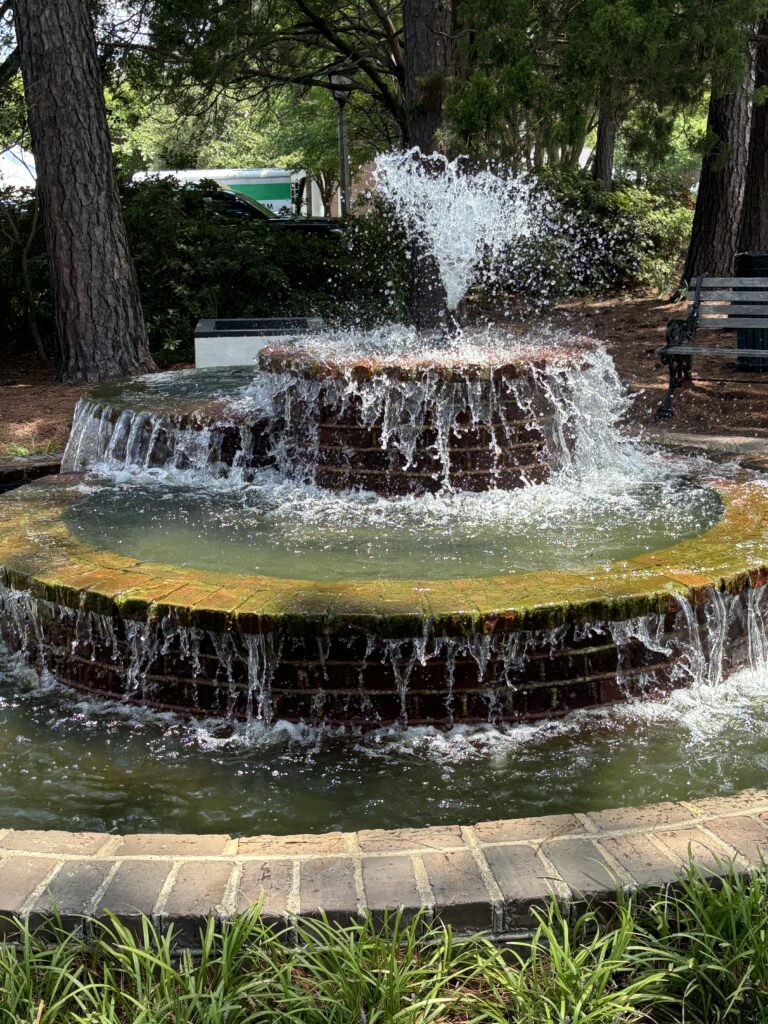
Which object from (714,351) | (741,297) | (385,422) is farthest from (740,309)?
(385,422)

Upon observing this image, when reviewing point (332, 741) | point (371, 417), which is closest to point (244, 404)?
point (371, 417)

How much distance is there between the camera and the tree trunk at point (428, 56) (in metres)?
11.1

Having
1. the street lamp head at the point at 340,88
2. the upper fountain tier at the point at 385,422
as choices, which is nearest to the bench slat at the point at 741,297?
the upper fountain tier at the point at 385,422

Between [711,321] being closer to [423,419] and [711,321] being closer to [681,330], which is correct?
[681,330]

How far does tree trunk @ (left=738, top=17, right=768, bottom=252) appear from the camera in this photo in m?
11.5

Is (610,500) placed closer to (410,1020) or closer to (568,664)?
(568,664)

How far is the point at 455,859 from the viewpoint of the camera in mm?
2543

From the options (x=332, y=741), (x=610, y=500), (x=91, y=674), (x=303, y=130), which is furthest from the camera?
(x=303, y=130)

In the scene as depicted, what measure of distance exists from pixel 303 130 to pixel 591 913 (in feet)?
107

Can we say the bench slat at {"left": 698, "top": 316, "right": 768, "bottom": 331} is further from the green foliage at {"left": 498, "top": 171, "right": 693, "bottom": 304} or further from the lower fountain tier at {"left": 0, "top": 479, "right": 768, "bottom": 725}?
the green foliage at {"left": 498, "top": 171, "right": 693, "bottom": 304}

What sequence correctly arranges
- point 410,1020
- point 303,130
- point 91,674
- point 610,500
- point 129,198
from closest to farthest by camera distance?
point 410,1020, point 91,674, point 610,500, point 129,198, point 303,130

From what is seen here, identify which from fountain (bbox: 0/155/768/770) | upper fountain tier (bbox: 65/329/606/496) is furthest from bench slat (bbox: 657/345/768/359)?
upper fountain tier (bbox: 65/329/606/496)

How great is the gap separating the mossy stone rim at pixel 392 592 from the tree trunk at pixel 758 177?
8.24 metres

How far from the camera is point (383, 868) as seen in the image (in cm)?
251
